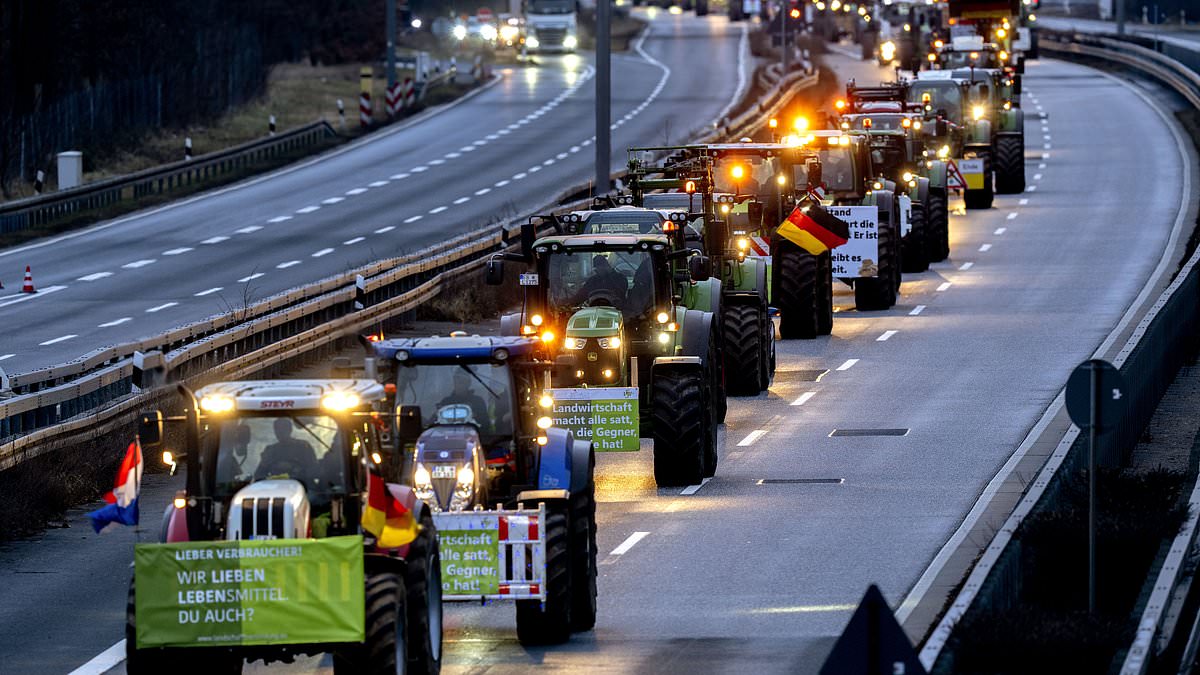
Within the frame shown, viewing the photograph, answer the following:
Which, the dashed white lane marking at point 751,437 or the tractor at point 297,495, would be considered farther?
the dashed white lane marking at point 751,437

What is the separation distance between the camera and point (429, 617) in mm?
15953

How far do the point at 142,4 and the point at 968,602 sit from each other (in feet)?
208

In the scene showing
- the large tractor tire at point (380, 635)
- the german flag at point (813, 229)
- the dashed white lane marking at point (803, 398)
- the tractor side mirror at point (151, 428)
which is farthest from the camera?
the german flag at point (813, 229)

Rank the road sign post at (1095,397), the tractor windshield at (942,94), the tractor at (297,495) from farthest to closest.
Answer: the tractor windshield at (942,94), the road sign post at (1095,397), the tractor at (297,495)

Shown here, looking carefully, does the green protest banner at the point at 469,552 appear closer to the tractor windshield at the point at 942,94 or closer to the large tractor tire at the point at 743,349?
the large tractor tire at the point at 743,349

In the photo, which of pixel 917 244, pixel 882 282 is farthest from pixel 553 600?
pixel 917 244

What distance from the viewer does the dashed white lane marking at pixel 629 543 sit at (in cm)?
2216

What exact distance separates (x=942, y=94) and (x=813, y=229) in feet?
73.5

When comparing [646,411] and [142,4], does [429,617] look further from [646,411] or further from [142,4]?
[142,4]

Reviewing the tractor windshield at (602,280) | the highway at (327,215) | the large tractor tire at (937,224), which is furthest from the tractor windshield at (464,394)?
the large tractor tire at (937,224)

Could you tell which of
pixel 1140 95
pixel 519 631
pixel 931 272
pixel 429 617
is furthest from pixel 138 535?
pixel 1140 95

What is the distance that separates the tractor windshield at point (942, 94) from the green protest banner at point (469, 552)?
134ft

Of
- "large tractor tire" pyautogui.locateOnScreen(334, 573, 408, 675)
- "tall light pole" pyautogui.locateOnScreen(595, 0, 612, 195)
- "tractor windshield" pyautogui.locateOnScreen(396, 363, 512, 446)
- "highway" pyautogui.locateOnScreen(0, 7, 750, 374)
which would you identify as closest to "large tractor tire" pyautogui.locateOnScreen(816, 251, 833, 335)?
"tall light pole" pyautogui.locateOnScreen(595, 0, 612, 195)

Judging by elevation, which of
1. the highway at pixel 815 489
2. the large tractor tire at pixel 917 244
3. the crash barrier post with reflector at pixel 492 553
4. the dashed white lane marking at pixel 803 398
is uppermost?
the crash barrier post with reflector at pixel 492 553
